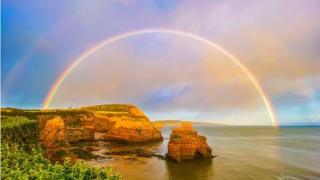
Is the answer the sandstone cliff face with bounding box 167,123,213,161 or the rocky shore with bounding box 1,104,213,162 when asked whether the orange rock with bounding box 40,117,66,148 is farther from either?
the sandstone cliff face with bounding box 167,123,213,161

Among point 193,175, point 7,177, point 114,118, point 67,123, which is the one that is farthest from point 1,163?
point 114,118

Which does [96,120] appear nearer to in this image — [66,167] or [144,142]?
[144,142]

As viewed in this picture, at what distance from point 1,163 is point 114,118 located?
14686 cm

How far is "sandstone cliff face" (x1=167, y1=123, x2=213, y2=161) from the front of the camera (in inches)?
3179

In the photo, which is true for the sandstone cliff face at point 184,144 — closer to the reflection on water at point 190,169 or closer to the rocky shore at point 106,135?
the rocky shore at point 106,135

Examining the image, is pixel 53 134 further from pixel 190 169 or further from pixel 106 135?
pixel 106 135

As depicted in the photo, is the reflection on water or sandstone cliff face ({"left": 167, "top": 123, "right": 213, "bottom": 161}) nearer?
the reflection on water

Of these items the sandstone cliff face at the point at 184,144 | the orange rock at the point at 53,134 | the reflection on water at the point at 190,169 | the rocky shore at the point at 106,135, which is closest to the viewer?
the reflection on water at the point at 190,169

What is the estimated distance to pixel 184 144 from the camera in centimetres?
8100

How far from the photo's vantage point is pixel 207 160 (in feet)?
272

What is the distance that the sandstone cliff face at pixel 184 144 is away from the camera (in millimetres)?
80750

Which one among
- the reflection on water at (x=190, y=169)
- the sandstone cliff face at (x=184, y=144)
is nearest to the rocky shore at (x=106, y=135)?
the sandstone cliff face at (x=184, y=144)

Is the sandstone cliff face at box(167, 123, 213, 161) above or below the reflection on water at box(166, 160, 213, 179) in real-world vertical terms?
above

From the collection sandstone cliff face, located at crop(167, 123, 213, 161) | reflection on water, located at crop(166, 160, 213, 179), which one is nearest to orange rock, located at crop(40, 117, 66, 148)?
sandstone cliff face, located at crop(167, 123, 213, 161)
